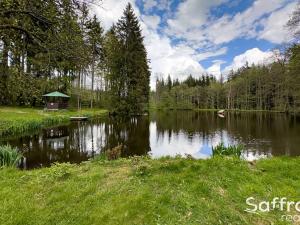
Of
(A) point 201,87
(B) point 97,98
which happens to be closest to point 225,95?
(A) point 201,87

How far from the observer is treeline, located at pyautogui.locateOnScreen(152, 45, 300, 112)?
56662 millimetres

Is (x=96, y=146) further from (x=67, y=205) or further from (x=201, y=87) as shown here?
(x=201, y=87)

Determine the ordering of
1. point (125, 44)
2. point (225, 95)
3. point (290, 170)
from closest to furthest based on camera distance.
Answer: point (290, 170)
point (125, 44)
point (225, 95)

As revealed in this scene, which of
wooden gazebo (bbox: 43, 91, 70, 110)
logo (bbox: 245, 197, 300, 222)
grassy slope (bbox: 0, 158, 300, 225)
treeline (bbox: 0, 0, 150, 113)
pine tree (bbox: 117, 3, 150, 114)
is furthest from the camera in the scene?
pine tree (bbox: 117, 3, 150, 114)

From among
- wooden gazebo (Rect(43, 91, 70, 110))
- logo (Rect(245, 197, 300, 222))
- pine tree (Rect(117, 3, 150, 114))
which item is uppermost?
pine tree (Rect(117, 3, 150, 114))

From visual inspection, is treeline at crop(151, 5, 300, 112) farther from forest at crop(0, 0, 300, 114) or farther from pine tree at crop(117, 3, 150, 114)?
pine tree at crop(117, 3, 150, 114)

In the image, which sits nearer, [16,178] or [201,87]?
[16,178]

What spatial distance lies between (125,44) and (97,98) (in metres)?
14.9

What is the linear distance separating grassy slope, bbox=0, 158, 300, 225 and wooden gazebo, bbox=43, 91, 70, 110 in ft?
88.4

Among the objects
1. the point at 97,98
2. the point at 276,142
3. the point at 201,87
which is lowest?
the point at 276,142

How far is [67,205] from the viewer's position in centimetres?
404

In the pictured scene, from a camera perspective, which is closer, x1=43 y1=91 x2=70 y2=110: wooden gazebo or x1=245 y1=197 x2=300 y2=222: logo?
x1=245 y1=197 x2=300 y2=222: logo

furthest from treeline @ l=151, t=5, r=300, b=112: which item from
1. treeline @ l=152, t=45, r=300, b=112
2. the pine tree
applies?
the pine tree

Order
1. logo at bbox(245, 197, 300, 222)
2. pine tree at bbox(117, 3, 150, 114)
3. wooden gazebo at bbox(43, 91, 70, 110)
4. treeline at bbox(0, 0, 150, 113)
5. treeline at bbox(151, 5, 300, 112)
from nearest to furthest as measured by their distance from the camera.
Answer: logo at bbox(245, 197, 300, 222) < treeline at bbox(0, 0, 150, 113) < wooden gazebo at bbox(43, 91, 70, 110) < pine tree at bbox(117, 3, 150, 114) < treeline at bbox(151, 5, 300, 112)
